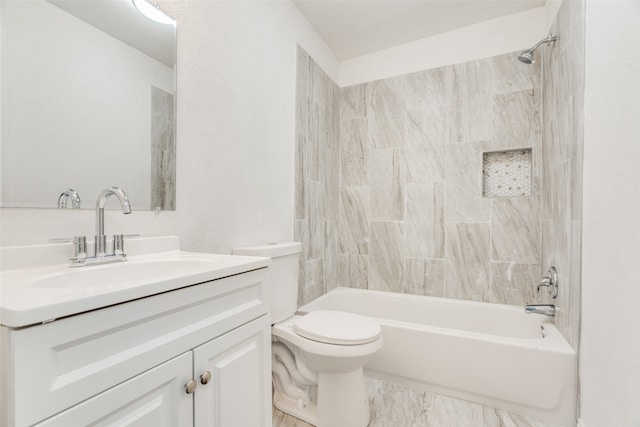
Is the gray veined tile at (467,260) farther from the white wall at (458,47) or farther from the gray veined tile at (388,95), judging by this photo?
the white wall at (458,47)

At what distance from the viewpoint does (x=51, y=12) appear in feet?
3.04

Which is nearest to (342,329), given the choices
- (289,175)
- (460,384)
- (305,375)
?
(305,375)

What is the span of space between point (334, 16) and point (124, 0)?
1.55 m

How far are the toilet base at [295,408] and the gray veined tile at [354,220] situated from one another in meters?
1.37

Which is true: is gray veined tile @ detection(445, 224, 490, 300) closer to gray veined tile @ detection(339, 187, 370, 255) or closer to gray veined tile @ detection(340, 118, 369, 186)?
gray veined tile @ detection(339, 187, 370, 255)

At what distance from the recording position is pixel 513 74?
2229mm

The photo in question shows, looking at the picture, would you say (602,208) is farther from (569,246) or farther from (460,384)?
(460,384)

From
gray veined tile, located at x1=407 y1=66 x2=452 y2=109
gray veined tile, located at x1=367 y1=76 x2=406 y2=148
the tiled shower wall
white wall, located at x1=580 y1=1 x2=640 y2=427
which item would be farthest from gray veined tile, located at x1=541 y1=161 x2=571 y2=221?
gray veined tile, located at x1=367 y1=76 x2=406 y2=148

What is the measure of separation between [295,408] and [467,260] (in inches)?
63.9

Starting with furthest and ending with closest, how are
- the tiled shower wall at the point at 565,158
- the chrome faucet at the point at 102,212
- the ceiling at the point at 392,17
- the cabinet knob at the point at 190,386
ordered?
the ceiling at the point at 392,17 → the tiled shower wall at the point at 565,158 → the chrome faucet at the point at 102,212 → the cabinet knob at the point at 190,386

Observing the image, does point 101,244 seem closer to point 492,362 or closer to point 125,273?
point 125,273

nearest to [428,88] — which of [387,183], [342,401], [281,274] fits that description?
[387,183]

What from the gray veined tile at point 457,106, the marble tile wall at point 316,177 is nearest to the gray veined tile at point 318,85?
the marble tile wall at point 316,177

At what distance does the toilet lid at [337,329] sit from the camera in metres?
1.40
